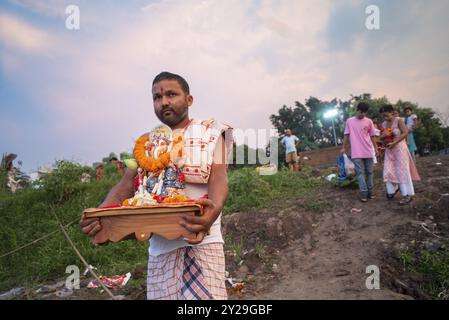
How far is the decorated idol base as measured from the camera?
139 cm

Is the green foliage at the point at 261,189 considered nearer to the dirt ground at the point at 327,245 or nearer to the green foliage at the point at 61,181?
the dirt ground at the point at 327,245

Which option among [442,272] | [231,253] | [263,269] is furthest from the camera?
[231,253]

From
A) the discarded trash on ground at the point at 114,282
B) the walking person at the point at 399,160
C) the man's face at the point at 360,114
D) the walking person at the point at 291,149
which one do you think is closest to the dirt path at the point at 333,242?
the walking person at the point at 399,160

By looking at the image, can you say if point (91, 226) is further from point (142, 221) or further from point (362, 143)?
point (362, 143)

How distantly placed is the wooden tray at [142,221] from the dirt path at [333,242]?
274 centimetres

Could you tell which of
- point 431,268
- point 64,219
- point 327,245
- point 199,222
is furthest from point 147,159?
point 64,219

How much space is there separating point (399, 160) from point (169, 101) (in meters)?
5.03

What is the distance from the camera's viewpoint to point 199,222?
1.33 meters

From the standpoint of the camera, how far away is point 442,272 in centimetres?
381

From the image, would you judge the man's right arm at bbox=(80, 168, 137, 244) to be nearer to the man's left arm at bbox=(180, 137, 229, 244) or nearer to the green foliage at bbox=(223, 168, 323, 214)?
the man's left arm at bbox=(180, 137, 229, 244)

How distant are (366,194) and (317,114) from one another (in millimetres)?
24690

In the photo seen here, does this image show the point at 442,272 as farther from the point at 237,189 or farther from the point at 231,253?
the point at 237,189

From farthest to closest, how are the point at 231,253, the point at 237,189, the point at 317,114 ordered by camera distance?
1. the point at 317,114
2. the point at 237,189
3. the point at 231,253
